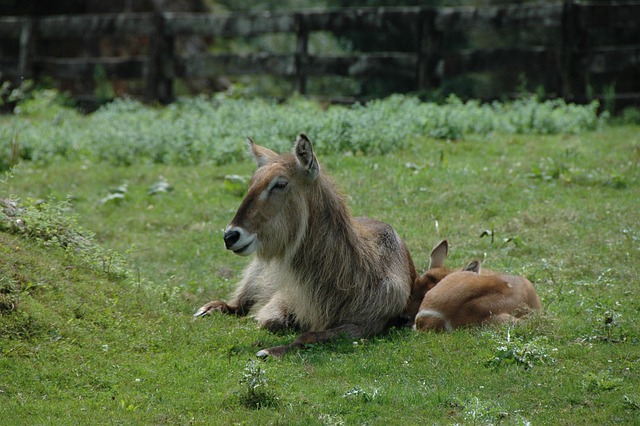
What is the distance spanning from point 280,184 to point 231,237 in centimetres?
64

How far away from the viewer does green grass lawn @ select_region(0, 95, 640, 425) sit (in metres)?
5.57

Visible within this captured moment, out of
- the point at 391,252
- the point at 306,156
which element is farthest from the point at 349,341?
the point at 306,156

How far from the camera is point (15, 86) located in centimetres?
2022

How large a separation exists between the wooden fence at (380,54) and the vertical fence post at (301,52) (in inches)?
0.8

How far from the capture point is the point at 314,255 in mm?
7410

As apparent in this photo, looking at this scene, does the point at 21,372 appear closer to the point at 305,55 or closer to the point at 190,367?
the point at 190,367

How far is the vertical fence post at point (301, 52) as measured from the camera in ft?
55.6

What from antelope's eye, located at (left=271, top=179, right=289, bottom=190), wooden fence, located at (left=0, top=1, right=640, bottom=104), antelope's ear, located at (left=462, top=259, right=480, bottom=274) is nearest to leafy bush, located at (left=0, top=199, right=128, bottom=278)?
antelope's eye, located at (left=271, top=179, right=289, bottom=190)

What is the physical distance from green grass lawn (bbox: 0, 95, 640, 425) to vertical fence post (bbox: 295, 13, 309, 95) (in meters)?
5.92

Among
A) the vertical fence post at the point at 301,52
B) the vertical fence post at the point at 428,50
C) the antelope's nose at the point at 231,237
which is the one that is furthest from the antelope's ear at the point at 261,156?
the vertical fence post at the point at 301,52

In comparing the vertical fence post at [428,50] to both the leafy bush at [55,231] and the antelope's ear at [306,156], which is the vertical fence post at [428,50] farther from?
the leafy bush at [55,231]

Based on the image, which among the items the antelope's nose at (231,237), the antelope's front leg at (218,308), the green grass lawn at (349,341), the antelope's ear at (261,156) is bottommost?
the antelope's front leg at (218,308)

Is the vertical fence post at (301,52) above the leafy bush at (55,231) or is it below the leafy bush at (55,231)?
above

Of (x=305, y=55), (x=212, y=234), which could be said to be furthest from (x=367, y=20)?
(x=212, y=234)
